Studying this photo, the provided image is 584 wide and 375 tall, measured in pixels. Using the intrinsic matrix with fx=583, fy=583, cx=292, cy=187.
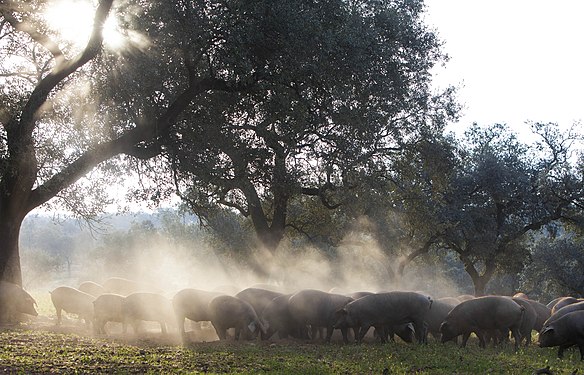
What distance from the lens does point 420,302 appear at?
18.2 m

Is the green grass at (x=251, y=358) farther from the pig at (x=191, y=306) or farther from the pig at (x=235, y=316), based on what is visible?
the pig at (x=191, y=306)

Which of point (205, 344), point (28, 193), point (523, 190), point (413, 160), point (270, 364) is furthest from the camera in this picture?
point (523, 190)

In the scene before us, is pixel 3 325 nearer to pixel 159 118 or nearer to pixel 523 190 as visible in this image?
pixel 159 118

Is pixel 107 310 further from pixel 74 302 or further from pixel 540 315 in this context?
pixel 540 315

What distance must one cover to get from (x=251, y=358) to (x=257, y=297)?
733 centimetres

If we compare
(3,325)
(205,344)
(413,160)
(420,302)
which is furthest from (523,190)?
(3,325)

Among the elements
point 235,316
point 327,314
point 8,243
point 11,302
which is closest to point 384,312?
point 327,314

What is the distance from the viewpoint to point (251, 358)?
13.0 m

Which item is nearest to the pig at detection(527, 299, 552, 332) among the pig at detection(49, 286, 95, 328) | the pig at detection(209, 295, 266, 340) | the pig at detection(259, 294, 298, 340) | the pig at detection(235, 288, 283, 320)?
the pig at detection(259, 294, 298, 340)

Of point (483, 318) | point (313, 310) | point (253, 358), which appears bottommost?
point (253, 358)

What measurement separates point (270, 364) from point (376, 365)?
2.26m

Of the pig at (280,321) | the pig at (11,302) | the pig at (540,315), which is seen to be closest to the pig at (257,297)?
the pig at (280,321)

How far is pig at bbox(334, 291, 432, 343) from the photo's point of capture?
17734 millimetres

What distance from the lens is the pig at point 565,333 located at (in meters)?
15.1
